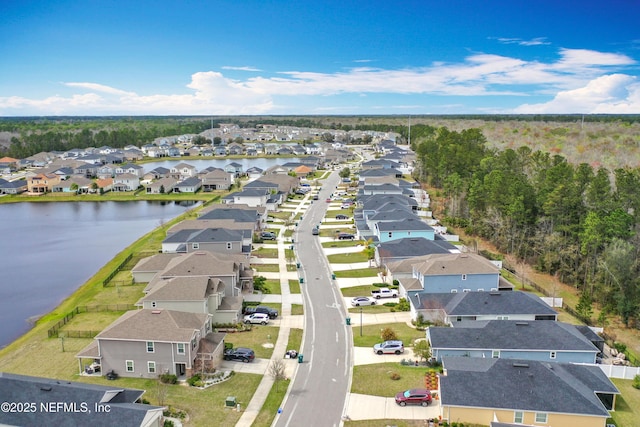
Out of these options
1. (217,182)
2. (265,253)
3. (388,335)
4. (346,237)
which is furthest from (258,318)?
(217,182)

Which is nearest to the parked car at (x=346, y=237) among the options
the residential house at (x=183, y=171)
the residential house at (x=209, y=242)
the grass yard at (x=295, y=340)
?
the residential house at (x=209, y=242)

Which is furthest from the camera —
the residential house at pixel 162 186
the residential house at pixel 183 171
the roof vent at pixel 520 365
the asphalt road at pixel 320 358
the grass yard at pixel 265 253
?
the residential house at pixel 183 171

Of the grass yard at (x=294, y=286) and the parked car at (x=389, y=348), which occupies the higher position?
the parked car at (x=389, y=348)

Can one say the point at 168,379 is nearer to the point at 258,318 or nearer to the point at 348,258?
the point at 258,318

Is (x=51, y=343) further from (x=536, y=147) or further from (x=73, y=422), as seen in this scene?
(x=536, y=147)

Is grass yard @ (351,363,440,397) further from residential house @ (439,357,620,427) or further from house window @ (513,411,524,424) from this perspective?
house window @ (513,411,524,424)

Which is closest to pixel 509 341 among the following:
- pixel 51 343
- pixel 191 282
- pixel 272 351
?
pixel 272 351

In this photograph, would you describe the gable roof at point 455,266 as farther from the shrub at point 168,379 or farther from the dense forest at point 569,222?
the shrub at point 168,379

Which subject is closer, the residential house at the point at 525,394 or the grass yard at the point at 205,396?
the residential house at the point at 525,394

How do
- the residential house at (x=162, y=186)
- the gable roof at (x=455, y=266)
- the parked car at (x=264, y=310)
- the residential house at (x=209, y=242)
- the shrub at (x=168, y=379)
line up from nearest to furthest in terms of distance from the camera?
the shrub at (x=168, y=379)
the parked car at (x=264, y=310)
the gable roof at (x=455, y=266)
the residential house at (x=209, y=242)
the residential house at (x=162, y=186)
